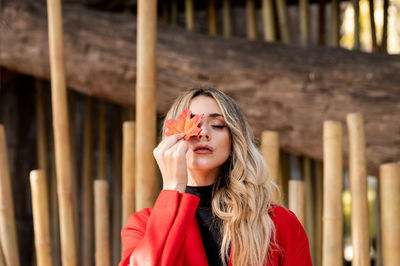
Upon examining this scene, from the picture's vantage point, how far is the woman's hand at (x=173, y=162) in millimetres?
744

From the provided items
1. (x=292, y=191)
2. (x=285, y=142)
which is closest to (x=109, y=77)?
(x=285, y=142)

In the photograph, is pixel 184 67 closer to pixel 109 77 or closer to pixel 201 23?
pixel 109 77

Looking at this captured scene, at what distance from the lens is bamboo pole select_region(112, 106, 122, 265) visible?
1.72m

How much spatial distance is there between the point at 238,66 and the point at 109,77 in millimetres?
404

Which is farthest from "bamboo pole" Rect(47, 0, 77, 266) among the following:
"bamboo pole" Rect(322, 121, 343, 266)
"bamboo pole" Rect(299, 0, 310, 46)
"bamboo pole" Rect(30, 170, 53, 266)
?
"bamboo pole" Rect(299, 0, 310, 46)

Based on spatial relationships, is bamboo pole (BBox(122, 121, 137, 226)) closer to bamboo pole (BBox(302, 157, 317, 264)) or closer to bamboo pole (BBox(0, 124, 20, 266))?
bamboo pole (BBox(0, 124, 20, 266))

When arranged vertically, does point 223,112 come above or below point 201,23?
below

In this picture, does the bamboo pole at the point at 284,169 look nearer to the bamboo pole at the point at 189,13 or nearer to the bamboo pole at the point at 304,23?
the bamboo pole at the point at 304,23

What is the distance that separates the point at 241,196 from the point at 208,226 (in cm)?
8

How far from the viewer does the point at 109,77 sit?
147cm

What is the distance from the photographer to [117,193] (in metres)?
1.78

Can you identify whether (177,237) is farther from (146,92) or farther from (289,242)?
(146,92)

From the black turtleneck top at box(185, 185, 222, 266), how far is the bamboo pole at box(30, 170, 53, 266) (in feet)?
1.25

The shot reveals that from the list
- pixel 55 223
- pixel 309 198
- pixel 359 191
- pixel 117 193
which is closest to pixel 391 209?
pixel 359 191
